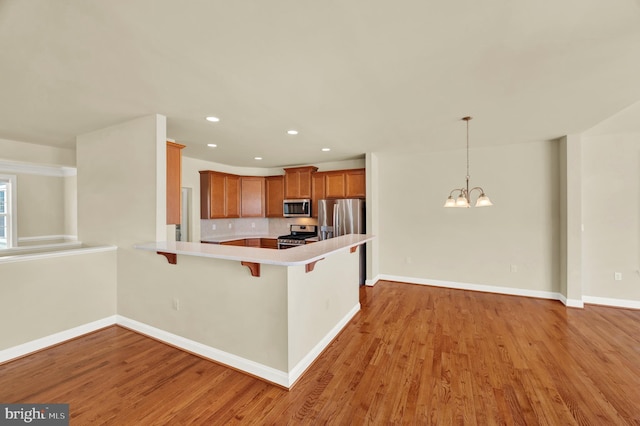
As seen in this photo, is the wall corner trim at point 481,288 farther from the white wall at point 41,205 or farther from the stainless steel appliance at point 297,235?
the white wall at point 41,205

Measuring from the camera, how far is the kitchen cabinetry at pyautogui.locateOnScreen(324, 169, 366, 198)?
5355mm

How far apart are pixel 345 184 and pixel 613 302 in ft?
15.2

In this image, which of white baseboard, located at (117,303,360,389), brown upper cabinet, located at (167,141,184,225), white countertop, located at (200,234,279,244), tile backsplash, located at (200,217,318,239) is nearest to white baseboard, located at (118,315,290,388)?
white baseboard, located at (117,303,360,389)

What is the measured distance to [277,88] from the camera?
2357 mm

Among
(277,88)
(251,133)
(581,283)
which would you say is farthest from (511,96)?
(581,283)

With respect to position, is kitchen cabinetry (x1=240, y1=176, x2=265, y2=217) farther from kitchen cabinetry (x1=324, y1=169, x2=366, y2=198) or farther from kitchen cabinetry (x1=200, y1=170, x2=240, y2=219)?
kitchen cabinetry (x1=324, y1=169, x2=366, y2=198)

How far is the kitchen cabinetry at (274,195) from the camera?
20.4 ft

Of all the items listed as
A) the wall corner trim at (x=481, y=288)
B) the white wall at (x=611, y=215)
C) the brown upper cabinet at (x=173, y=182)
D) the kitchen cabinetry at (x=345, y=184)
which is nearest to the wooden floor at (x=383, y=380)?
the white wall at (x=611, y=215)

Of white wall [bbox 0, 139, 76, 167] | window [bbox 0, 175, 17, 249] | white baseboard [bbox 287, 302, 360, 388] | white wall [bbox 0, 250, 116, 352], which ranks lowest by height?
white baseboard [bbox 287, 302, 360, 388]

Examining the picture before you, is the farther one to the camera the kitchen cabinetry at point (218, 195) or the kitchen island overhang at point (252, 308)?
the kitchen cabinetry at point (218, 195)

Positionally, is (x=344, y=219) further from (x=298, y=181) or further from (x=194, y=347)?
(x=194, y=347)

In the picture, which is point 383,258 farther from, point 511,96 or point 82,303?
point 82,303

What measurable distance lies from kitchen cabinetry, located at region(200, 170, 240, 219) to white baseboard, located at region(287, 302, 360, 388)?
364cm

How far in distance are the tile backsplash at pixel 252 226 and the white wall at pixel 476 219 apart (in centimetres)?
198
